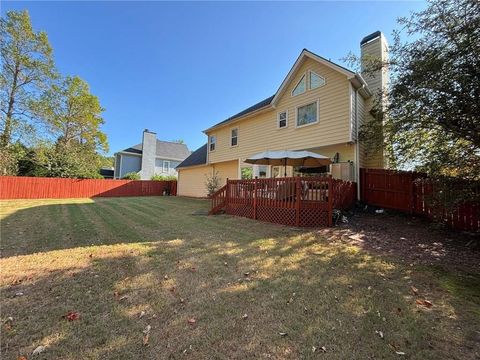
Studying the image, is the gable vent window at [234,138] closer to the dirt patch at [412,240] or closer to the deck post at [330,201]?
the deck post at [330,201]

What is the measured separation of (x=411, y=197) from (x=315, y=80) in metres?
6.98

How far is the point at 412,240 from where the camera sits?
6020 mm

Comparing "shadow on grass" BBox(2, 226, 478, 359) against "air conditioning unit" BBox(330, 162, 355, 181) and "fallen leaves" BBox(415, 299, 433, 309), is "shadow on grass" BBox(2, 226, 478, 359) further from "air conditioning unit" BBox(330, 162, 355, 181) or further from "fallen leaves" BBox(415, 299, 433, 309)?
"air conditioning unit" BBox(330, 162, 355, 181)

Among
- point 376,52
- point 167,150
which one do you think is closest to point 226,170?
point 376,52

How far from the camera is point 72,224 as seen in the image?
779 cm

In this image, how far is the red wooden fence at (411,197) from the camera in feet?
21.4

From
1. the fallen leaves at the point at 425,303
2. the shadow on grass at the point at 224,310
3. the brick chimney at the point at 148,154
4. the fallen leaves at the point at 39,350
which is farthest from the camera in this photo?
the brick chimney at the point at 148,154

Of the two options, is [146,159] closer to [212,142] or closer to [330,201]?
[212,142]

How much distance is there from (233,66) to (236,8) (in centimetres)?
548

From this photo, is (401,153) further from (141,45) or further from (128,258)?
(141,45)

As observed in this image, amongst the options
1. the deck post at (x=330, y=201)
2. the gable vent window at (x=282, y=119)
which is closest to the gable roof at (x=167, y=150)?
the gable vent window at (x=282, y=119)

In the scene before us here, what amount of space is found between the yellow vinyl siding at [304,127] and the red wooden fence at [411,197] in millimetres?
2177

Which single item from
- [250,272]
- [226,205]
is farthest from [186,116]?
[250,272]

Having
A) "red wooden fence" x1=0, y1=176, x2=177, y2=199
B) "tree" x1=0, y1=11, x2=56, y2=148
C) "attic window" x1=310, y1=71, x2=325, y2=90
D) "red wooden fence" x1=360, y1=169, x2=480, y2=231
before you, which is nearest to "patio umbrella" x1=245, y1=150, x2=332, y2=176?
"red wooden fence" x1=360, y1=169, x2=480, y2=231
